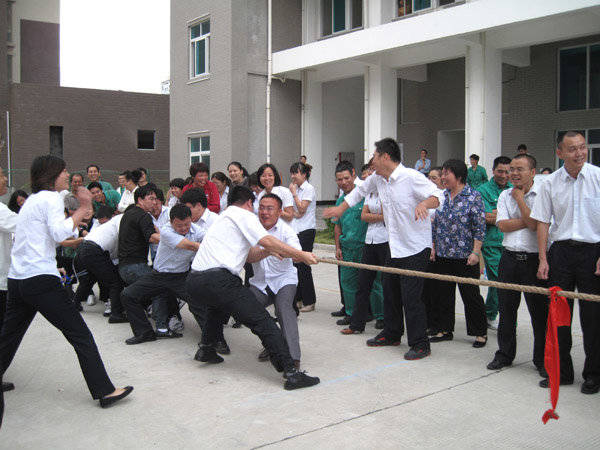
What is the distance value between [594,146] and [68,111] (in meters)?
22.0

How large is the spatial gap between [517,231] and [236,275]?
2286 mm

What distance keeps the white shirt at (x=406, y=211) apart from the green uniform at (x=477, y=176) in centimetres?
471

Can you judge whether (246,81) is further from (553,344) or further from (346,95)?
(553,344)

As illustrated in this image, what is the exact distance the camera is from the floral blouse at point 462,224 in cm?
538

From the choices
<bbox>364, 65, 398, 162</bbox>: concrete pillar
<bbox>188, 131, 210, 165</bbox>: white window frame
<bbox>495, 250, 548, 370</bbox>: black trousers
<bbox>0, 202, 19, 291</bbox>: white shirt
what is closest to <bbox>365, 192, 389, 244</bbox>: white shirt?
<bbox>495, 250, 548, 370</bbox>: black trousers

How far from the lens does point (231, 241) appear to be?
4.54 metres

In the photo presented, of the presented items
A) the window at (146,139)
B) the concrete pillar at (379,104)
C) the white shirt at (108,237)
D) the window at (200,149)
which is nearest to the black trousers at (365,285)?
the white shirt at (108,237)

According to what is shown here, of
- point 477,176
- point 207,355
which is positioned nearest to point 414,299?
point 207,355

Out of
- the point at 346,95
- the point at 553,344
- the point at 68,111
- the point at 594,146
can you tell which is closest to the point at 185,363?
the point at 553,344

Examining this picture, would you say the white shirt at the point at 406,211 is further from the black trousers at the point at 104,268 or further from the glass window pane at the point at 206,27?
the glass window pane at the point at 206,27

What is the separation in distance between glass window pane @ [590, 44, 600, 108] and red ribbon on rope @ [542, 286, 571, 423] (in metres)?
14.1

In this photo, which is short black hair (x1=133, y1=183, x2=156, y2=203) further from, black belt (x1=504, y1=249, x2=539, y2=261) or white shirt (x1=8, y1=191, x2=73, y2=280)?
black belt (x1=504, y1=249, x2=539, y2=261)

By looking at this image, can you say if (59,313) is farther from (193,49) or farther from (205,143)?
(193,49)

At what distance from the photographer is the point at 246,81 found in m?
17.2
